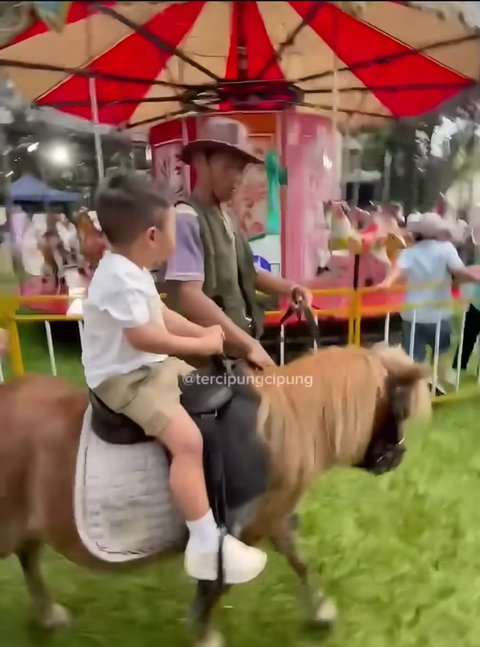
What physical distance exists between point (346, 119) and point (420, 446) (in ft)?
3.13

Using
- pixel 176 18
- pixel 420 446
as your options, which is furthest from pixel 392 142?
pixel 420 446

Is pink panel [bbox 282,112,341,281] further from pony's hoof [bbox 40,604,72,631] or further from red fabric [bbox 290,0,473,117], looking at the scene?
pony's hoof [bbox 40,604,72,631]

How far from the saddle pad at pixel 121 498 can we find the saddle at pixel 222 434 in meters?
0.02

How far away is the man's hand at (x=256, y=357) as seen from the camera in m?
1.07

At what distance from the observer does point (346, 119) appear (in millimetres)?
1577

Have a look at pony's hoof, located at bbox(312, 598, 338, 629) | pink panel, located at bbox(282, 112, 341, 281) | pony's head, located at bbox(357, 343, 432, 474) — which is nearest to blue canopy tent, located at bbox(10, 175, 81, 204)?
pink panel, located at bbox(282, 112, 341, 281)

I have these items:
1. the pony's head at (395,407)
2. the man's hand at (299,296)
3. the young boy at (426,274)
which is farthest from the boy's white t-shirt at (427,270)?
the pony's head at (395,407)

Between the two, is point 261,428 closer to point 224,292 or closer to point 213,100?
point 224,292

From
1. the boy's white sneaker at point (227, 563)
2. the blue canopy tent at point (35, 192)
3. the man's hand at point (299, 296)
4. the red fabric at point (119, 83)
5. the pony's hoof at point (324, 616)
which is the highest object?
the red fabric at point (119, 83)

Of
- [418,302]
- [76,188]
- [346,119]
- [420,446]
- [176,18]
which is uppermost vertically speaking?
[176,18]

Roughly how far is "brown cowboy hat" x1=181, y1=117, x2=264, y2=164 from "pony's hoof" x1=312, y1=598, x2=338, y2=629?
2.65 feet

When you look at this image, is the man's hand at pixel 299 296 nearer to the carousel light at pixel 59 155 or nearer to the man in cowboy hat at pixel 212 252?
the man in cowboy hat at pixel 212 252

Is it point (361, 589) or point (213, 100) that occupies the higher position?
point (213, 100)

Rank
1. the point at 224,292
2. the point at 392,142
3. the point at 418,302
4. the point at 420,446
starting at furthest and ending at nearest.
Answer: the point at 420,446, the point at 418,302, the point at 392,142, the point at 224,292
